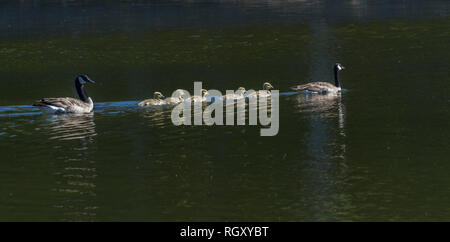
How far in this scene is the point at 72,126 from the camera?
32.3 m

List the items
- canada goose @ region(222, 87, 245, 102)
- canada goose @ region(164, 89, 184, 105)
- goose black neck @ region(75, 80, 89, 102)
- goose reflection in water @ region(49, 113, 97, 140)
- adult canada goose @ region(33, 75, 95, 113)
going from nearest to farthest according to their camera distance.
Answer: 1. goose reflection in water @ region(49, 113, 97, 140)
2. adult canada goose @ region(33, 75, 95, 113)
3. goose black neck @ region(75, 80, 89, 102)
4. canada goose @ region(164, 89, 184, 105)
5. canada goose @ region(222, 87, 245, 102)

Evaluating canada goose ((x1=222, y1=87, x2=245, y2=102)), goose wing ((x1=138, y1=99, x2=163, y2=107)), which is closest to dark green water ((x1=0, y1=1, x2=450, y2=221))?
goose wing ((x1=138, y1=99, x2=163, y2=107))

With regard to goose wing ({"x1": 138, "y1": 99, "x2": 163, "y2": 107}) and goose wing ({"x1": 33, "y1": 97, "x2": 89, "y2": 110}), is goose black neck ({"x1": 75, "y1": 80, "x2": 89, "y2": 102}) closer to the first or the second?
goose wing ({"x1": 33, "y1": 97, "x2": 89, "y2": 110})

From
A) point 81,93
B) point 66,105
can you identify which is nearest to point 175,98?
point 81,93

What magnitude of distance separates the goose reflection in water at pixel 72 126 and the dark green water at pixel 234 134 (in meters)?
0.08

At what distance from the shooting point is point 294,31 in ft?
207

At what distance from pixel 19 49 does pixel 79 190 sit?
38.6m

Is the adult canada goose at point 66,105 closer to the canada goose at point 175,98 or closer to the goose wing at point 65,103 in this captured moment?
the goose wing at point 65,103

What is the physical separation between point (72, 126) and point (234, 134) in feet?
20.4

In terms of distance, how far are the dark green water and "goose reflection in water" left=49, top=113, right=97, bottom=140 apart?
0.08 metres

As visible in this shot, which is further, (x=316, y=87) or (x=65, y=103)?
(x=316, y=87)

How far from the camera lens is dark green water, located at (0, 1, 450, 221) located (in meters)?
21.5

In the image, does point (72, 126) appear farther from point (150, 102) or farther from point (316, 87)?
point (316, 87)

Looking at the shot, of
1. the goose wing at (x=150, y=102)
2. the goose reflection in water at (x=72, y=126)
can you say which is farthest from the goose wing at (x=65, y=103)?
the goose wing at (x=150, y=102)
